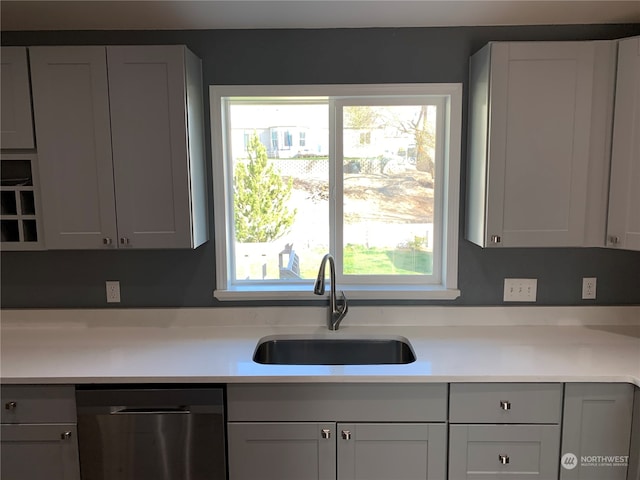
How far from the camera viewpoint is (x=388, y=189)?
2309mm

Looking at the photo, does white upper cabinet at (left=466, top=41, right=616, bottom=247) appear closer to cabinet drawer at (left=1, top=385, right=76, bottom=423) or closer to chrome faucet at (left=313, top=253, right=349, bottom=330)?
chrome faucet at (left=313, top=253, right=349, bottom=330)

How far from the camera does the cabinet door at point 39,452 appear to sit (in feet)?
5.76

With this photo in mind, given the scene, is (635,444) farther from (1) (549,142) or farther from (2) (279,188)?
(2) (279,188)

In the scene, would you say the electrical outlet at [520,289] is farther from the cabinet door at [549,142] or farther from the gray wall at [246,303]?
the cabinet door at [549,142]

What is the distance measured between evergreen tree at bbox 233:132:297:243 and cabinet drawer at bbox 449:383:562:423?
3.82ft

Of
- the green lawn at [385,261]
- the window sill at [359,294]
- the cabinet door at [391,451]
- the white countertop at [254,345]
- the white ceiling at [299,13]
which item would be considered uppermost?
the white ceiling at [299,13]

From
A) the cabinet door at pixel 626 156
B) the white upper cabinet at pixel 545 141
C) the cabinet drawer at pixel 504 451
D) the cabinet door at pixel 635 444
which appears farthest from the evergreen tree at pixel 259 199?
the cabinet door at pixel 635 444

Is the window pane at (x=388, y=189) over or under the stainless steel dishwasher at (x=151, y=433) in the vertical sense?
over

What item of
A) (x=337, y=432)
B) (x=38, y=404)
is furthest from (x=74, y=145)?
(x=337, y=432)

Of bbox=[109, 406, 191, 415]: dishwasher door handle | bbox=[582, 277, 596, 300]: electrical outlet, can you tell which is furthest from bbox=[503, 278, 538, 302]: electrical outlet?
bbox=[109, 406, 191, 415]: dishwasher door handle

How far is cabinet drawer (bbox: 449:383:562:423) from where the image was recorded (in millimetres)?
1706

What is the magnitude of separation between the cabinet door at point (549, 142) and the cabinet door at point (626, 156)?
4 centimetres

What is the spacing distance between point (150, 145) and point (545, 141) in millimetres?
1666

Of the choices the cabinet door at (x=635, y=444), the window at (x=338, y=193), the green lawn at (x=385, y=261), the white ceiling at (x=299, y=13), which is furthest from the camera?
the green lawn at (x=385, y=261)
